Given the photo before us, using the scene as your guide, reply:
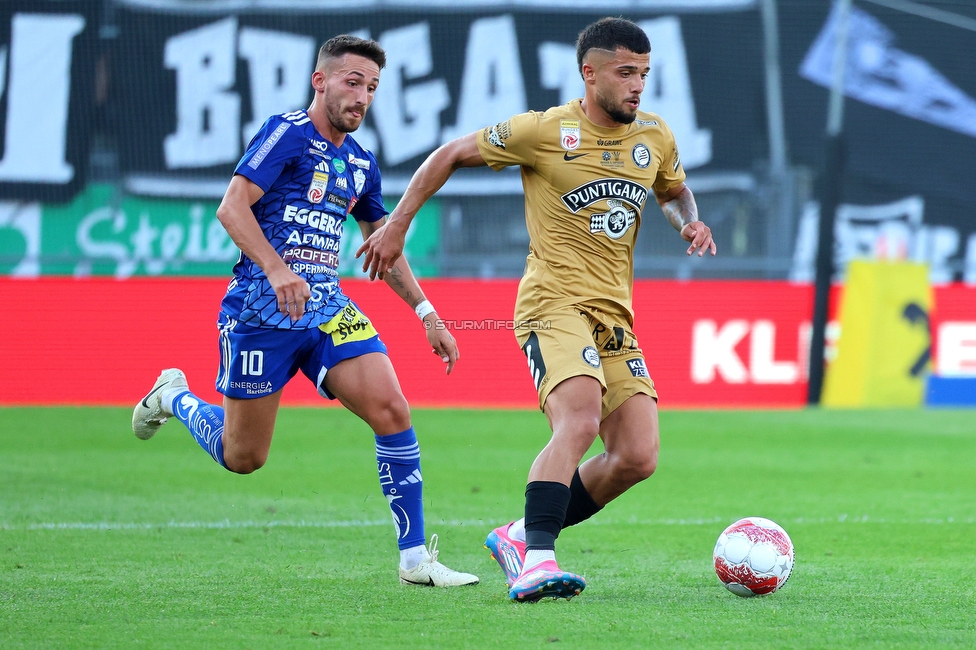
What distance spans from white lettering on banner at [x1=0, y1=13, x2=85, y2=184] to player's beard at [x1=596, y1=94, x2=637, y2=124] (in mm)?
17550

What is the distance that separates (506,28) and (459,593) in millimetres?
19226

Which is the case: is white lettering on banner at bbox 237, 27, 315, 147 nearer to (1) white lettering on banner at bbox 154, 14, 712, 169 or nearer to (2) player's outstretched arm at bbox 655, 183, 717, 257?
(1) white lettering on banner at bbox 154, 14, 712, 169

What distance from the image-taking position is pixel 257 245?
474 cm

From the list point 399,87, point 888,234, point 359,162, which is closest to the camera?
point 359,162

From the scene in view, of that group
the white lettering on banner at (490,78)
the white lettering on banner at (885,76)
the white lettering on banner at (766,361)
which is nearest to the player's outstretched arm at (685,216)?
the white lettering on banner at (766,361)

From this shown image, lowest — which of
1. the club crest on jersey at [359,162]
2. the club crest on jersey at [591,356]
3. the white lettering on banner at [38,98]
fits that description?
the club crest on jersey at [591,356]

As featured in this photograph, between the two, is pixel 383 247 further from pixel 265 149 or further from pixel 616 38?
pixel 616 38

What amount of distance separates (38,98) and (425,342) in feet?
33.0

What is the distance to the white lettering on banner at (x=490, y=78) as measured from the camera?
73.5 feet

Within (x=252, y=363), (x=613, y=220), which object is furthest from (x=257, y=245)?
(x=613, y=220)

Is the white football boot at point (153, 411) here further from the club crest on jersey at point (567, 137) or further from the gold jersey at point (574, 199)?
the club crest on jersey at point (567, 137)

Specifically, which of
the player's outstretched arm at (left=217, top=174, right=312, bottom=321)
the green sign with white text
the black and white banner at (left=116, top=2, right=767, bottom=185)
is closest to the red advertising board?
the green sign with white text

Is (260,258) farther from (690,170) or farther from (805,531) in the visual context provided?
(690,170)

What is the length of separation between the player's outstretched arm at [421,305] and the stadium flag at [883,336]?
1153 cm
